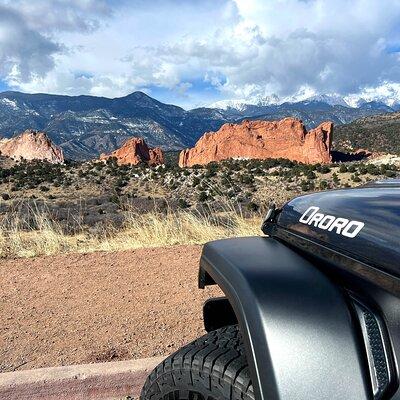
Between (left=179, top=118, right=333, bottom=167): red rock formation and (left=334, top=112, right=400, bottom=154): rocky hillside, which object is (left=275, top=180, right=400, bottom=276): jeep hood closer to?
Answer: (left=179, top=118, right=333, bottom=167): red rock formation

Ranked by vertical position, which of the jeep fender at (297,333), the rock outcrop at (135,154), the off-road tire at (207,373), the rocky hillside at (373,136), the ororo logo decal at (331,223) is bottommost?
the rock outcrop at (135,154)

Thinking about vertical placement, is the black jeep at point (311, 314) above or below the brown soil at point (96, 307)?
above

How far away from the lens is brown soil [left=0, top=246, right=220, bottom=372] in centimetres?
336

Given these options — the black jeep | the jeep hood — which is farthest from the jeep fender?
the jeep hood

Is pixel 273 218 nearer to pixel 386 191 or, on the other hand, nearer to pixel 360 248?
pixel 386 191

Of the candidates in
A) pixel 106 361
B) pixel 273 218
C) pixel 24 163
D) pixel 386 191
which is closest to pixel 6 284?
pixel 106 361

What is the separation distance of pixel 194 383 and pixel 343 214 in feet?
2.24

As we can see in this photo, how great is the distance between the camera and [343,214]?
62.8 inches

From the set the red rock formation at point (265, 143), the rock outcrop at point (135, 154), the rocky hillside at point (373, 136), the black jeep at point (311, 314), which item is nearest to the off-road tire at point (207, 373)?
the black jeep at point (311, 314)

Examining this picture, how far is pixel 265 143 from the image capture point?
66.4 m

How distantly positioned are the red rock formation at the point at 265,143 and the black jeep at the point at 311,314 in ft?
199

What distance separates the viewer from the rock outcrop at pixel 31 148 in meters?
64.0

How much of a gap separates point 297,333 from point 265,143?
66.1m

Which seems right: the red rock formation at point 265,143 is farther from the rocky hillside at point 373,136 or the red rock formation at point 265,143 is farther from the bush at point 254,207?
the bush at point 254,207
